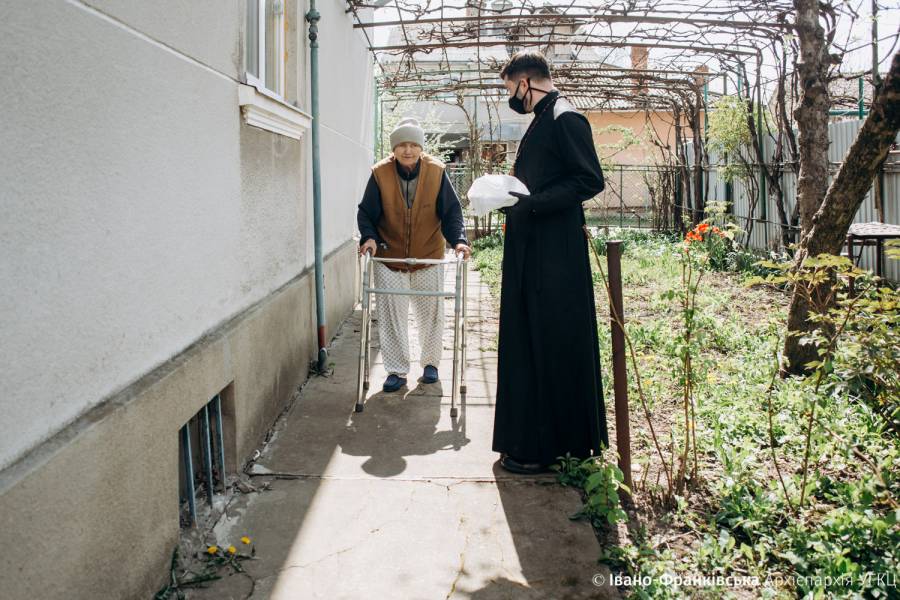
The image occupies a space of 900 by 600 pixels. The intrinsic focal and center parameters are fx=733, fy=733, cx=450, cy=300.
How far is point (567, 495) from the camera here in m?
3.50

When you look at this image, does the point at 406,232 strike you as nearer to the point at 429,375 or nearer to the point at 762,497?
the point at 429,375

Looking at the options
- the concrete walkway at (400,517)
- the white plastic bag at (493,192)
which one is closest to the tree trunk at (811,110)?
the white plastic bag at (493,192)

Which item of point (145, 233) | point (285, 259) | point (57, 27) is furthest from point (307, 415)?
point (57, 27)

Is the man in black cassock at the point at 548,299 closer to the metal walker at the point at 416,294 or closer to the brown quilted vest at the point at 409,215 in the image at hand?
the metal walker at the point at 416,294

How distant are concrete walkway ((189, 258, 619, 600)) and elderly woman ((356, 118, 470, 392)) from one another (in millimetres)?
639

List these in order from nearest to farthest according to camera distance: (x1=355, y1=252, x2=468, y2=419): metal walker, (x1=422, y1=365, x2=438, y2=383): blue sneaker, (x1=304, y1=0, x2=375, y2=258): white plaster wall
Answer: (x1=355, y1=252, x2=468, y2=419): metal walker
(x1=422, y1=365, x2=438, y2=383): blue sneaker
(x1=304, y1=0, x2=375, y2=258): white plaster wall

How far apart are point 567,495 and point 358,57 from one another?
6.36m

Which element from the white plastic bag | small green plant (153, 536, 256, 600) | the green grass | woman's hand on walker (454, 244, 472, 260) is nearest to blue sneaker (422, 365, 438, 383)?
woman's hand on walker (454, 244, 472, 260)

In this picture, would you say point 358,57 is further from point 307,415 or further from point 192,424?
point 192,424

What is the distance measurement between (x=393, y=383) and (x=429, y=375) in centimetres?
32

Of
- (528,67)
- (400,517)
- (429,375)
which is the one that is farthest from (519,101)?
(429,375)

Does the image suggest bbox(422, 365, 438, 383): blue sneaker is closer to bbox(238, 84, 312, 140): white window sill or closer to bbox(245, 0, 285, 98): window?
bbox(238, 84, 312, 140): white window sill

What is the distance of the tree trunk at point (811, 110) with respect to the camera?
240 inches

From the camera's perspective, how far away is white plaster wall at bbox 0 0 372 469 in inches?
69.9
